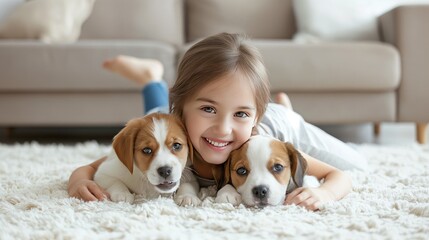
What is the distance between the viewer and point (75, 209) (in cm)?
139

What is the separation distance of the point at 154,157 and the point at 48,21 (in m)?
2.43

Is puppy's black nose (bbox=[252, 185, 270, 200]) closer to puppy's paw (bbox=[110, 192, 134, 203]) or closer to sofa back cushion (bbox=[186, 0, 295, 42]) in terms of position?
puppy's paw (bbox=[110, 192, 134, 203])

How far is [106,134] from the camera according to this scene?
3.94 metres

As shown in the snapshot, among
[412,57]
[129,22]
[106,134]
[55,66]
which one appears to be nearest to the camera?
[55,66]

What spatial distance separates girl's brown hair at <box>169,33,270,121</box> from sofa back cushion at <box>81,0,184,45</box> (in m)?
2.27

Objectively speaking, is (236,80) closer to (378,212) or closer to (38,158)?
(378,212)

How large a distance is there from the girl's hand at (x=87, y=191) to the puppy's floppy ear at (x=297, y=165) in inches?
19.9

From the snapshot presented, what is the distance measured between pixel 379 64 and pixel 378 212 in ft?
6.06

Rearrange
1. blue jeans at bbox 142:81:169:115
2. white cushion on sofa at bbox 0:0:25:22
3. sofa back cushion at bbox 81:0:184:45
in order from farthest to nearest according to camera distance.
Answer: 1. white cushion on sofa at bbox 0:0:25:22
2. sofa back cushion at bbox 81:0:184:45
3. blue jeans at bbox 142:81:169:115

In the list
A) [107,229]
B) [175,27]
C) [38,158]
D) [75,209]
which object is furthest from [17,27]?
[107,229]

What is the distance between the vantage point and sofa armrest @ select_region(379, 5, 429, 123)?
10.2 feet

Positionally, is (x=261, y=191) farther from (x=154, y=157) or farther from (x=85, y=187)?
(x=85, y=187)

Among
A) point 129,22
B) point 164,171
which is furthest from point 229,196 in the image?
point 129,22

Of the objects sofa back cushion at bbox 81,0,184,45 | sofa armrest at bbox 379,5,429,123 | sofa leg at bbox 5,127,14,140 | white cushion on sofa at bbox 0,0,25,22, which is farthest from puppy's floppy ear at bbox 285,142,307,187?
white cushion on sofa at bbox 0,0,25,22
